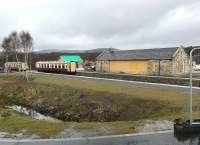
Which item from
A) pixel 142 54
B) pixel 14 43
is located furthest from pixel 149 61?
pixel 14 43

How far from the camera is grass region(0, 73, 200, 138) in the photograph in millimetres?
14023

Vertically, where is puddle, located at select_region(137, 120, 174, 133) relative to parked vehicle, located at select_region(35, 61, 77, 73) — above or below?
below

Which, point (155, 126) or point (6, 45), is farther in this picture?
point (6, 45)

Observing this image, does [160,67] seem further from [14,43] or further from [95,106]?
[14,43]

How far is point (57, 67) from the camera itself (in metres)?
70.2

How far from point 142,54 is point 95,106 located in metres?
32.4

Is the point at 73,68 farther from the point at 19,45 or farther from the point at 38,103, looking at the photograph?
the point at 19,45

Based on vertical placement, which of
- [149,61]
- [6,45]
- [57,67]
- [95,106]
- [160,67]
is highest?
[6,45]

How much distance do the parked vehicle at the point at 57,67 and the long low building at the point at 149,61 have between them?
674 centimetres

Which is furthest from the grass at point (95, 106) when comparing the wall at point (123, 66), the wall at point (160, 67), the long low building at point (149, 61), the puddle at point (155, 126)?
the wall at point (123, 66)

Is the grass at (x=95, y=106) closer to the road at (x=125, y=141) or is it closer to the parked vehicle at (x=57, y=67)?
the road at (x=125, y=141)

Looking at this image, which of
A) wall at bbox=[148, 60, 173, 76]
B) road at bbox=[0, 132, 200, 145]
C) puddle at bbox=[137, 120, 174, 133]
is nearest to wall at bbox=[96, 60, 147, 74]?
wall at bbox=[148, 60, 173, 76]

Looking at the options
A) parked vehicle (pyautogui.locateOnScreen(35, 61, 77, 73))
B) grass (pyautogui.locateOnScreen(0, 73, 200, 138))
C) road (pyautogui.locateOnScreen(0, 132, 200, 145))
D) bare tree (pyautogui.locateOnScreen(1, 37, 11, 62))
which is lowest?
grass (pyautogui.locateOnScreen(0, 73, 200, 138))

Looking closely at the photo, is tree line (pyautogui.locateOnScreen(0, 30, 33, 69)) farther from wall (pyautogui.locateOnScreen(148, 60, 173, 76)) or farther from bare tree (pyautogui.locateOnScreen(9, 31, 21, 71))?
wall (pyautogui.locateOnScreen(148, 60, 173, 76))
